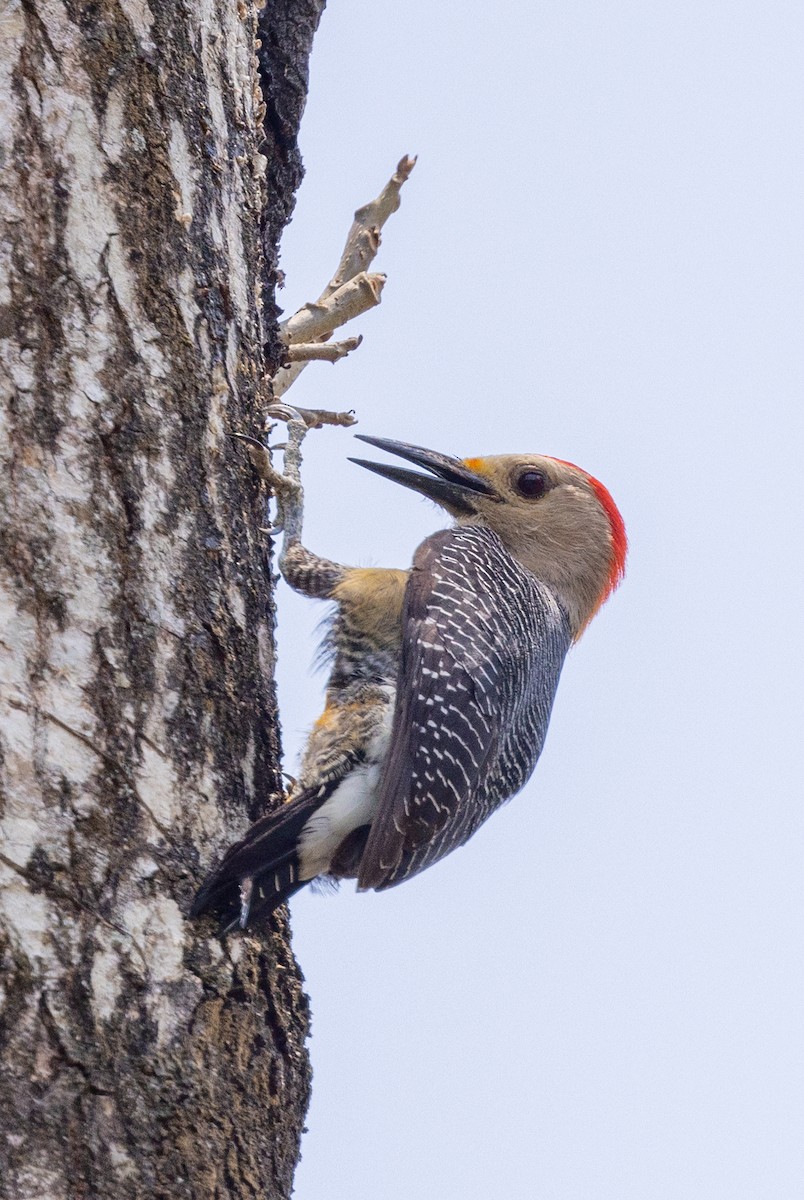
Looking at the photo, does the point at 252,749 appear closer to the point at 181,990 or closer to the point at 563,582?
the point at 181,990

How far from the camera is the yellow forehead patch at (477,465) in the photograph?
5531mm

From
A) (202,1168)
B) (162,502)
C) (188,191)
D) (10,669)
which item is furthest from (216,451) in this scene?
(202,1168)

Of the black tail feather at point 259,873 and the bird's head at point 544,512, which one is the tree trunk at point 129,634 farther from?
the bird's head at point 544,512

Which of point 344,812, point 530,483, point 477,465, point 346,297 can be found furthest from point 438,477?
point 344,812

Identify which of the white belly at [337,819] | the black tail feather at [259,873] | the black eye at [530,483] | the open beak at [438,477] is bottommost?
the black tail feather at [259,873]

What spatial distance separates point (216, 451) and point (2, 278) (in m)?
0.68

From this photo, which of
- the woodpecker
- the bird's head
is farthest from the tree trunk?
the bird's head

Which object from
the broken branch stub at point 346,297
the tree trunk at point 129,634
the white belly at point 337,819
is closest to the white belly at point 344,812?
the white belly at point 337,819

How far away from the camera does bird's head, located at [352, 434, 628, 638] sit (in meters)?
5.47

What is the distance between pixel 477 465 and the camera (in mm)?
5543

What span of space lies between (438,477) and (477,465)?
224 millimetres

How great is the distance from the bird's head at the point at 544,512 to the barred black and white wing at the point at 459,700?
321 mm

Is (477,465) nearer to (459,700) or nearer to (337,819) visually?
(459,700)

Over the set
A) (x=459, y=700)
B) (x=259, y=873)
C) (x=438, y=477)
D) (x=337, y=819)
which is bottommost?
(x=259, y=873)
